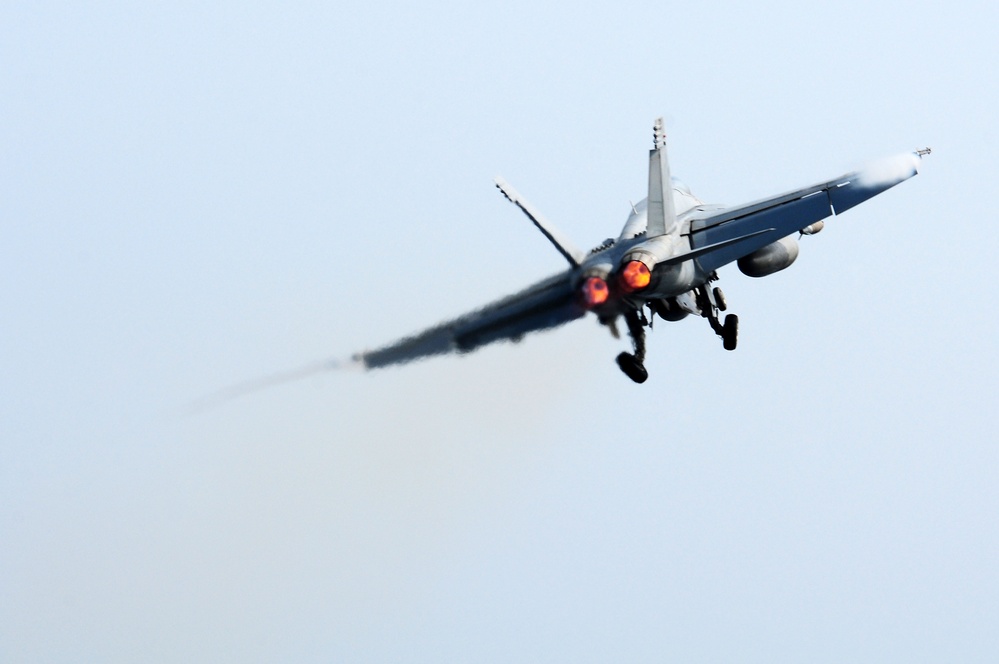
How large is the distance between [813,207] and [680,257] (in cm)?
417

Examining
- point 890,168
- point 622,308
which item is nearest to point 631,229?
point 622,308

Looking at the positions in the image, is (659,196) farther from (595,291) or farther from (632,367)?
(632,367)

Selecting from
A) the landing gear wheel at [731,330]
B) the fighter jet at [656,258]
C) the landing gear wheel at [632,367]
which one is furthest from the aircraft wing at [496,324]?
the landing gear wheel at [731,330]

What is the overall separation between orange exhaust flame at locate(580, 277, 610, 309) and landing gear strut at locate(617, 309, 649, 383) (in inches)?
159

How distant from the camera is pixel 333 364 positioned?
182 feet

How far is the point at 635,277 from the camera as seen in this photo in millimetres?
49188

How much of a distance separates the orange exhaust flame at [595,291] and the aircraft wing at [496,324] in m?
1.17

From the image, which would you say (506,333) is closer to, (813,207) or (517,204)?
(517,204)

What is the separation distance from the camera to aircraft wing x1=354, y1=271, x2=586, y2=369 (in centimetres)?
5116

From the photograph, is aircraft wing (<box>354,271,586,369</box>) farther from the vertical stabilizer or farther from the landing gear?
the landing gear

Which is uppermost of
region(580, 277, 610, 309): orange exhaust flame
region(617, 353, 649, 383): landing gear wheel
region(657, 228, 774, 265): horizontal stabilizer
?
region(657, 228, 774, 265): horizontal stabilizer

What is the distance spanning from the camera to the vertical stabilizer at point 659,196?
166ft

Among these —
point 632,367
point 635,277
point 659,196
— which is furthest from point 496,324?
point 659,196

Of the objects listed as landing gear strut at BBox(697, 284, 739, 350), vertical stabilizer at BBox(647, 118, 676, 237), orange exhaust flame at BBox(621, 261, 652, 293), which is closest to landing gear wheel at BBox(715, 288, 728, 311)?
landing gear strut at BBox(697, 284, 739, 350)
